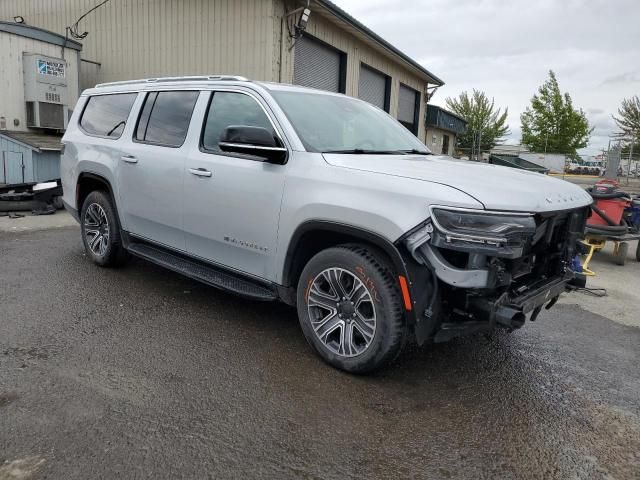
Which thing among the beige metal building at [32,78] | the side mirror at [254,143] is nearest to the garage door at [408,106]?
the beige metal building at [32,78]

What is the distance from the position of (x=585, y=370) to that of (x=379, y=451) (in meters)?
1.91

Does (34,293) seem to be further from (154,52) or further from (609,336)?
(154,52)

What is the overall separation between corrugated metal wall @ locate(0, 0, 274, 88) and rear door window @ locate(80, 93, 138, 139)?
5666 mm

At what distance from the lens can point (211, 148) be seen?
13.1 ft

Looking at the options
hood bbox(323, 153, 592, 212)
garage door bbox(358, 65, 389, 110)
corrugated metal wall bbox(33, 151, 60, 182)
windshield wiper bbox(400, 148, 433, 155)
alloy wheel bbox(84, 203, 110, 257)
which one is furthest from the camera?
garage door bbox(358, 65, 389, 110)

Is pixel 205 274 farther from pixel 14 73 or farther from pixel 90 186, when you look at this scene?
pixel 14 73

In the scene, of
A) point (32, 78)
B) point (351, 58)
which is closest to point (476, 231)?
point (32, 78)

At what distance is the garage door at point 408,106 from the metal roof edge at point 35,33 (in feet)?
36.4

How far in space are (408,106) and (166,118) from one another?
16.4 meters

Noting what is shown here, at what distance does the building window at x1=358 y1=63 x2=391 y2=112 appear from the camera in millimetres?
15250

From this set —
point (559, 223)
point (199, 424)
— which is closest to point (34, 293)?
point (199, 424)

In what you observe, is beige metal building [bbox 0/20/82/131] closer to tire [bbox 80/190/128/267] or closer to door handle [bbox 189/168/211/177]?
tire [bbox 80/190/128/267]

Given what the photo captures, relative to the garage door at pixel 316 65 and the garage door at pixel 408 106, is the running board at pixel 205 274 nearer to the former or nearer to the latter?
the garage door at pixel 316 65

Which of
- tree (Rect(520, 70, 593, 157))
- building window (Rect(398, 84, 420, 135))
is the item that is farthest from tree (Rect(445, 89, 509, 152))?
building window (Rect(398, 84, 420, 135))
